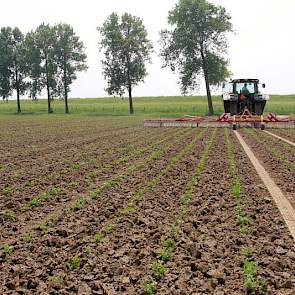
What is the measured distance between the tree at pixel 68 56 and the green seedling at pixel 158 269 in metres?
55.6

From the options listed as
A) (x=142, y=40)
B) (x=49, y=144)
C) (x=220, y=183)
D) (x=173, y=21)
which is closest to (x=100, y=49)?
(x=142, y=40)

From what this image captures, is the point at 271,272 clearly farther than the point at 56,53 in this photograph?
No

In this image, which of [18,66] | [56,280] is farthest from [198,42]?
[56,280]

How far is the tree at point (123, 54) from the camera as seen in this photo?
175 ft

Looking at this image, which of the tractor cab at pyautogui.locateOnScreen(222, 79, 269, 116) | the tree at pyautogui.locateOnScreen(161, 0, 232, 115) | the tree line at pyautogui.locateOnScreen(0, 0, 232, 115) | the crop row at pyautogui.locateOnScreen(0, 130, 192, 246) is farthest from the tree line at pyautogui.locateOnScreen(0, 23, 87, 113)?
the crop row at pyautogui.locateOnScreen(0, 130, 192, 246)

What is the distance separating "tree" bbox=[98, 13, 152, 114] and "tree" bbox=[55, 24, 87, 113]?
6.51 metres

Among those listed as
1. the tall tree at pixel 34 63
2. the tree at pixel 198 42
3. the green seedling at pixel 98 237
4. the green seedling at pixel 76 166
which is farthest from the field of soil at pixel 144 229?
→ the tall tree at pixel 34 63

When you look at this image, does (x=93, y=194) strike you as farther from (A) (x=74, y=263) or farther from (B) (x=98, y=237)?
(A) (x=74, y=263)

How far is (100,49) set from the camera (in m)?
54.1

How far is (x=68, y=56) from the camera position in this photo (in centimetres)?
5947

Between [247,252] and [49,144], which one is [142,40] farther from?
[247,252]

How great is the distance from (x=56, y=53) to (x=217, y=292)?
192 feet

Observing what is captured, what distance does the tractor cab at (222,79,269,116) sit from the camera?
26391 mm

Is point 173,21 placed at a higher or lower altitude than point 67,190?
higher
